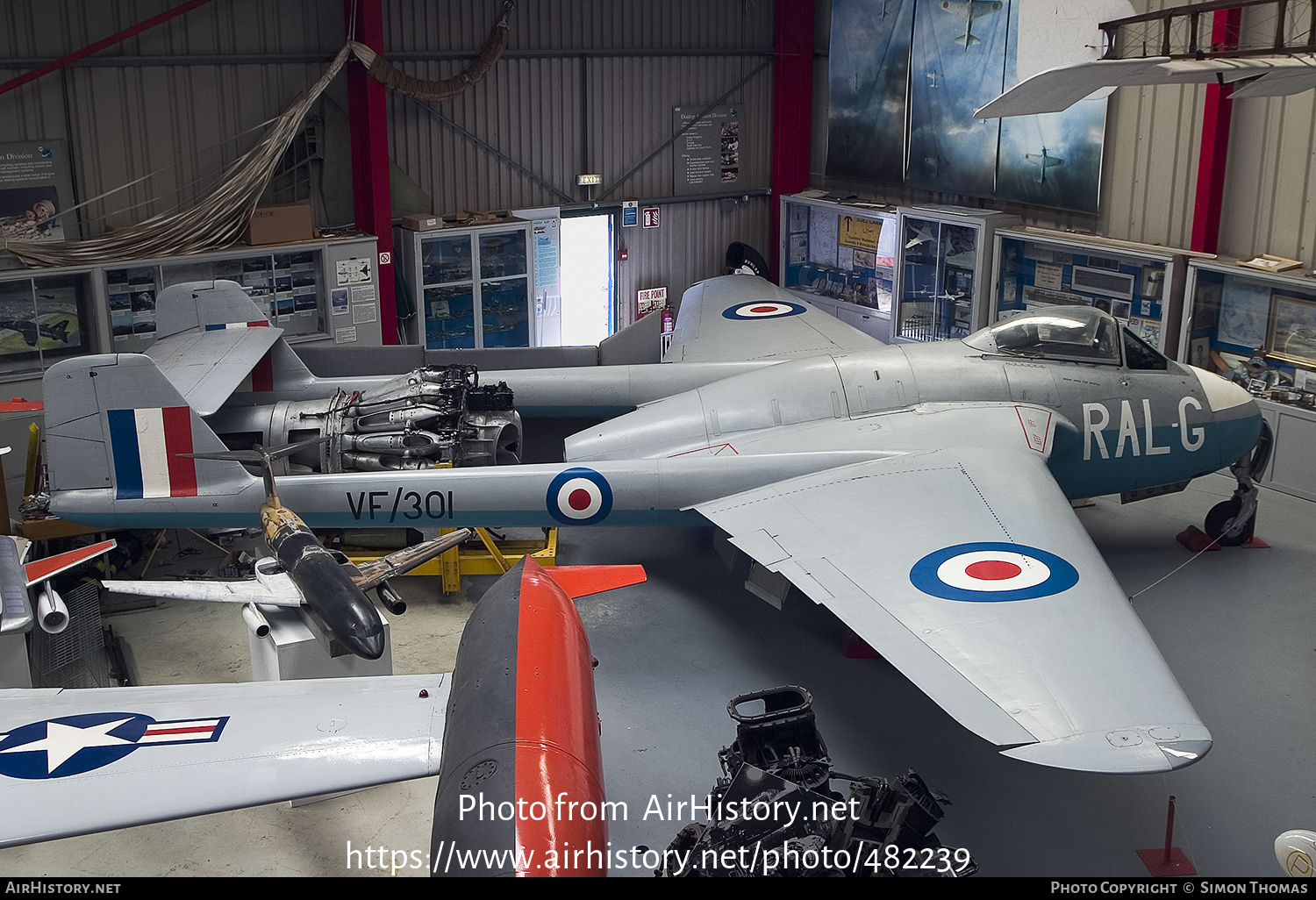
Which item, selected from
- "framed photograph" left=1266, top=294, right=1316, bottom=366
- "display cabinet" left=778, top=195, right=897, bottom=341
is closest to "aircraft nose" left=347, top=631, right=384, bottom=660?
"framed photograph" left=1266, top=294, right=1316, bottom=366

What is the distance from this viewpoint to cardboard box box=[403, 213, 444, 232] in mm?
13602

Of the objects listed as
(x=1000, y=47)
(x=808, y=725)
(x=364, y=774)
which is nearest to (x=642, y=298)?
(x=1000, y=47)

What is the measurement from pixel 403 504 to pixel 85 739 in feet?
11.5

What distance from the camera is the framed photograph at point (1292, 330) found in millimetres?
10906

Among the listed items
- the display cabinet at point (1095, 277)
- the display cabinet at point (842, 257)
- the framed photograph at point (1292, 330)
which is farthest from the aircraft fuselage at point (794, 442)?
the display cabinet at point (842, 257)

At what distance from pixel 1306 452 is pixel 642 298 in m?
9.07

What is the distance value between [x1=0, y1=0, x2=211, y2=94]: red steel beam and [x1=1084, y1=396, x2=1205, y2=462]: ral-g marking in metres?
10.3

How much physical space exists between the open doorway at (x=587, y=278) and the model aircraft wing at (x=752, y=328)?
7.98 feet

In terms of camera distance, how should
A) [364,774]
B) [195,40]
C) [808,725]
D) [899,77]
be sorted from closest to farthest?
[364,774], [808,725], [195,40], [899,77]

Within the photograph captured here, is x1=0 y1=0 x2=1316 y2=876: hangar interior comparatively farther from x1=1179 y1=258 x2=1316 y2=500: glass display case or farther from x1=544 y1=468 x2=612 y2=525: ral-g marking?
x1=544 y1=468 x2=612 y2=525: ral-g marking

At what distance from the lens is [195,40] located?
12.5 m

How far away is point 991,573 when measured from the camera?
6.64m

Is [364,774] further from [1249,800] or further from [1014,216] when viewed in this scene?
[1014,216]

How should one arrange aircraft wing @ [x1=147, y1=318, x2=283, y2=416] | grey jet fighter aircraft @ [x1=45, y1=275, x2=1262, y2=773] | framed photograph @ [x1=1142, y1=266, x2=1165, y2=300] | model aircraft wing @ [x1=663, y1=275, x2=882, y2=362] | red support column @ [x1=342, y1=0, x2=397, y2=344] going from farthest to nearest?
red support column @ [x1=342, y1=0, x2=397, y2=344]
framed photograph @ [x1=1142, y1=266, x2=1165, y2=300]
model aircraft wing @ [x1=663, y1=275, x2=882, y2=362]
aircraft wing @ [x1=147, y1=318, x2=283, y2=416]
grey jet fighter aircraft @ [x1=45, y1=275, x2=1262, y2=773]
